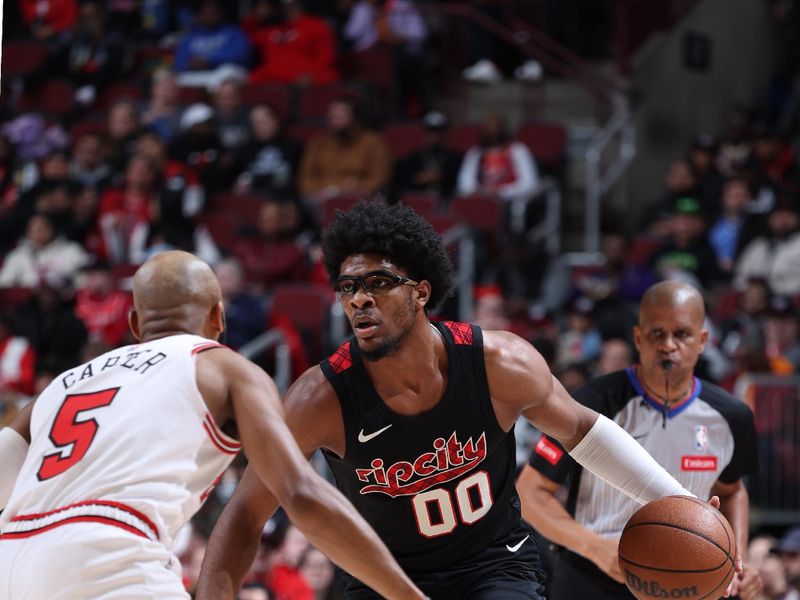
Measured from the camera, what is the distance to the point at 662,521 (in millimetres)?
4793

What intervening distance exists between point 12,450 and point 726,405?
3.15 m

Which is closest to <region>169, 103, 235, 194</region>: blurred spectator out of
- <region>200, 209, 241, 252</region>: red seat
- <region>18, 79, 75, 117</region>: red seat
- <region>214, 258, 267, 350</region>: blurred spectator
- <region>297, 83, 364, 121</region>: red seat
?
<region>200, 209, 241, 252</region>: red seat

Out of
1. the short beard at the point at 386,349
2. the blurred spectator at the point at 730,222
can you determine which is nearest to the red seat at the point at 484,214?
the blurred spectator at the point at 730,222

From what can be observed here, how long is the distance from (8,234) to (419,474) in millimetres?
10793

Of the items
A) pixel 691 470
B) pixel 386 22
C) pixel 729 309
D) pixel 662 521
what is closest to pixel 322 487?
pixel 662 521

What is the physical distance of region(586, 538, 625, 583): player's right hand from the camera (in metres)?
5.36

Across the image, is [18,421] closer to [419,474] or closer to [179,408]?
[179,408]

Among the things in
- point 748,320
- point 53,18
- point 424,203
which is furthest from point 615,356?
point 53,18

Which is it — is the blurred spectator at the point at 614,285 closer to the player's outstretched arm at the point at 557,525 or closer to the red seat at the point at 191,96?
the player's outstretched arm at the point at 557,525

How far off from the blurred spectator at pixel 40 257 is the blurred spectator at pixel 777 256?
674 cm

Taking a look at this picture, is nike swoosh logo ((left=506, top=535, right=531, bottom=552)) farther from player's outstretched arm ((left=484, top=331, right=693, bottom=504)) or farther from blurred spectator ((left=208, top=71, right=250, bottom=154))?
blurred spectator ((left=208, top=71, right=250, bottom=154))

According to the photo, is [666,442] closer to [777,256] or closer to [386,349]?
[386,349]

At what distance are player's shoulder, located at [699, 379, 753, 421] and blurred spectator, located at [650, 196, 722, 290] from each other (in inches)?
237

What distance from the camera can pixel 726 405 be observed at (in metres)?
5.82
